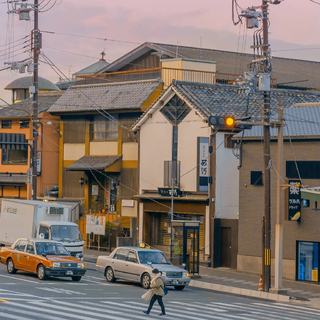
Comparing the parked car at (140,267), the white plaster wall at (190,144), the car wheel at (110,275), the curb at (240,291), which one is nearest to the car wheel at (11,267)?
the parked car at (140,267)

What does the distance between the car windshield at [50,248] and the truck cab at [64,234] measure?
340 cm

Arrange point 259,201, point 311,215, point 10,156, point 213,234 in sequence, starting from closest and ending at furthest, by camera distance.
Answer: point 311,215 < point 259,201 < point 213,234 < point 10,156

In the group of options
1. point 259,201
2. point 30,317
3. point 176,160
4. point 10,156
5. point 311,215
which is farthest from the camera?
point 10,156

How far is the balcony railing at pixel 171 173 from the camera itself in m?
36.8

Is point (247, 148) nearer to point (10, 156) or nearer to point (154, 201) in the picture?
point (154, 201)

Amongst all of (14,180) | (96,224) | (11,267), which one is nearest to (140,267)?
(11,267)

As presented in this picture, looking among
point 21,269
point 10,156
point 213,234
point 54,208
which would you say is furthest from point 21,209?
Result: point 10,156

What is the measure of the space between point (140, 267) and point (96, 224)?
50.5 feet

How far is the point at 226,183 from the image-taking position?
117 feet

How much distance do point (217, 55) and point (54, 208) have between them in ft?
73.5

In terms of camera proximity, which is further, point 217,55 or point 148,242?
point 217,55

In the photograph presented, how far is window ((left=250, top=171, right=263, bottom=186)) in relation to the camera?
32.4m

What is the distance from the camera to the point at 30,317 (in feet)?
54.2

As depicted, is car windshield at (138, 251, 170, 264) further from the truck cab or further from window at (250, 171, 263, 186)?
window at (250, 171, 263, 186)
